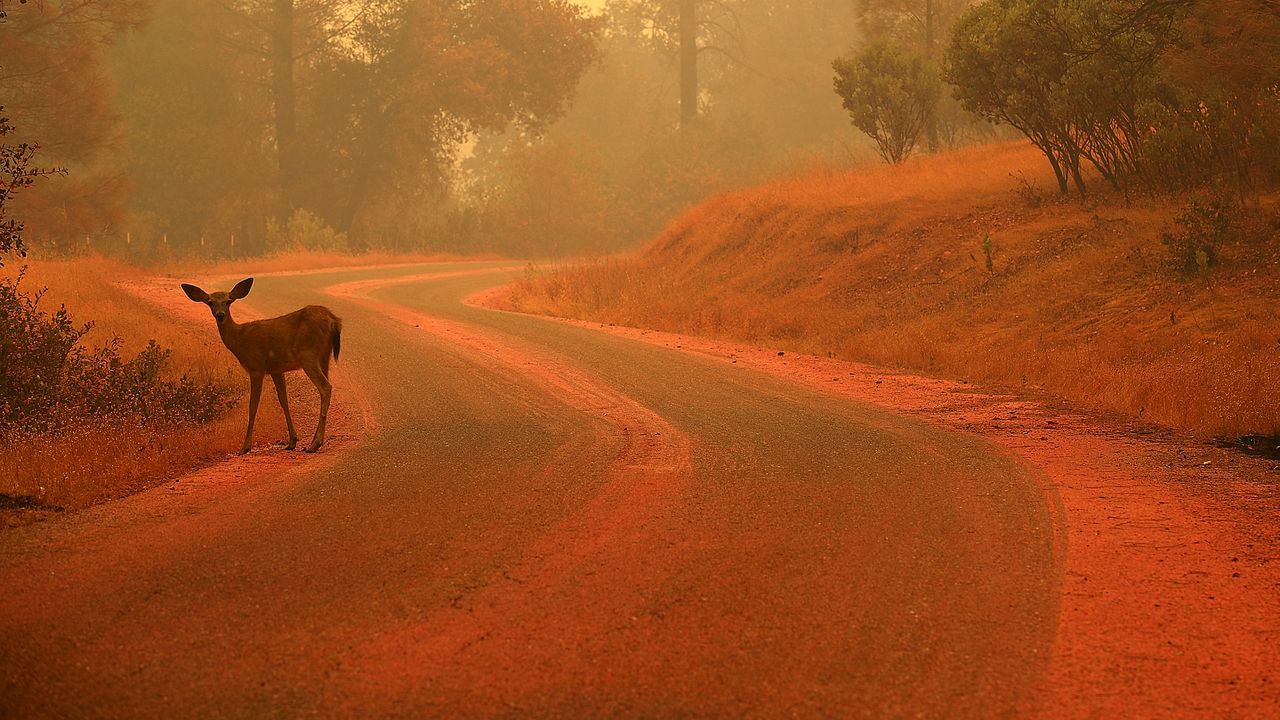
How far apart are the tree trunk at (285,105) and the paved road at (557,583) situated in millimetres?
41257

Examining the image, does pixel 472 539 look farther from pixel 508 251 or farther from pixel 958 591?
pixel 508 251

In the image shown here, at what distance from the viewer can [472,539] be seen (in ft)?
22.1

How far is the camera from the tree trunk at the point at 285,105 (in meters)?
47.3

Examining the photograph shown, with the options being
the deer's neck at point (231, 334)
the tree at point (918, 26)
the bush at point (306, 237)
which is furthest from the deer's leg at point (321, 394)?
the tree at point (918, 26)

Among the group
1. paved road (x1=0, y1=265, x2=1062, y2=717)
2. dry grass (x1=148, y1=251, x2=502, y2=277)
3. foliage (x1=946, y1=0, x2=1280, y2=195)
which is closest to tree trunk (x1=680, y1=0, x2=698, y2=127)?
dry grass (x1=148, y1=251, x2=502, y2=277)

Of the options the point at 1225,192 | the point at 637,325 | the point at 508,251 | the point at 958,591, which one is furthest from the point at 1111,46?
the point at 508,251

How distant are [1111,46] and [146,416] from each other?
17.8 m

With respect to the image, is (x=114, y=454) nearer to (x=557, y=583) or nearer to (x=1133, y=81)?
(x=557, y=583)

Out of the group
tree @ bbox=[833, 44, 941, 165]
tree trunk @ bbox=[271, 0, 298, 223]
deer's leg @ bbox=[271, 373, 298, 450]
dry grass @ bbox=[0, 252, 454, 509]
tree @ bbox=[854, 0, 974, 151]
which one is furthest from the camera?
tree trunk @ bbox=[271, 0, 298, 223]

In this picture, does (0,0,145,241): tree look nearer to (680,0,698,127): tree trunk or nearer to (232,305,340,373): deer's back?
(680,0,698,127): tree trunk

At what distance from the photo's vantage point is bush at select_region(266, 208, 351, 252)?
42469 millimetres

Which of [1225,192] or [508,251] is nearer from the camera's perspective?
[1225,192]

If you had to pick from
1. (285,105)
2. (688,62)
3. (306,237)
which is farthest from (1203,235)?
(688,62)

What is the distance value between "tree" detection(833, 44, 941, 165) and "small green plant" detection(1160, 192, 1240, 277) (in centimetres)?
1366
